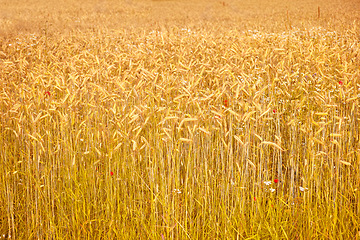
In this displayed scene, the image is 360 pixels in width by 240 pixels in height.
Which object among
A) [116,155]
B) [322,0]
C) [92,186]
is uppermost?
[322,0]

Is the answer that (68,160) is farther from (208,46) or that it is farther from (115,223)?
(208,46)

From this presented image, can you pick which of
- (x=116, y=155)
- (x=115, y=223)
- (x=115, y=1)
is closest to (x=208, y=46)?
(x=116, y=155)

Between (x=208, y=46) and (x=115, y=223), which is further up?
(x=208, y=46)

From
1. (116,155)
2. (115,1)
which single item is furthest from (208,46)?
(115,1)

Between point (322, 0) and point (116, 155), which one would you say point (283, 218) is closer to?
point (116, 155)

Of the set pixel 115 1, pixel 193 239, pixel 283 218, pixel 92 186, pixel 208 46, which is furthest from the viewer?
pixel 115 1

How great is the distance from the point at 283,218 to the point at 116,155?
1193 millimetres

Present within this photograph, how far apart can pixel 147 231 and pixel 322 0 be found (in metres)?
25.2

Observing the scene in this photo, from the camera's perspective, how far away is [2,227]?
2.72 meters

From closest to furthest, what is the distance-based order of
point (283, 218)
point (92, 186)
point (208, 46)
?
point (283, 218)
point (92, 186)
point (208, 46)

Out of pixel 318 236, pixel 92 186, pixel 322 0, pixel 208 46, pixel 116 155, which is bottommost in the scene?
pixel 318 236

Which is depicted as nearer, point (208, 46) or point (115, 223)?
point (115, 223)

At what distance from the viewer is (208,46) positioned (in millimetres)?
5934

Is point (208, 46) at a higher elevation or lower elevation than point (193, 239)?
higher
